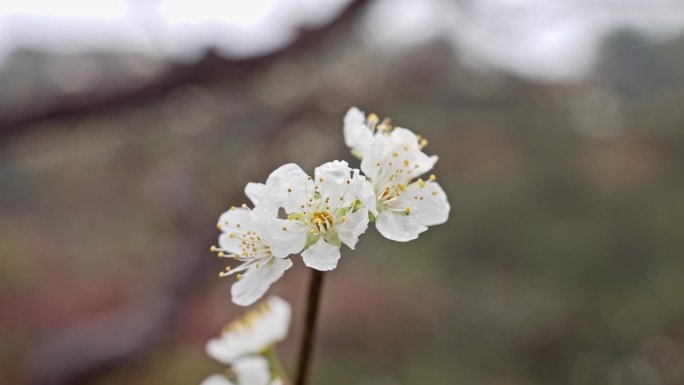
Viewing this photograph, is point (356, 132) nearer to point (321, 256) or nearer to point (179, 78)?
point (321, 256)

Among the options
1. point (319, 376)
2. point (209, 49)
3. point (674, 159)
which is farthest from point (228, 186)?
point (674, 159)

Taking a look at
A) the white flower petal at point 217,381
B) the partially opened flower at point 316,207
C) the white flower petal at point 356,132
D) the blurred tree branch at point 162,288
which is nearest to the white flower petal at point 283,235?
the partially opened flower at point 316,207

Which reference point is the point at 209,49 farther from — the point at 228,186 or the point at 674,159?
the point at 674,159

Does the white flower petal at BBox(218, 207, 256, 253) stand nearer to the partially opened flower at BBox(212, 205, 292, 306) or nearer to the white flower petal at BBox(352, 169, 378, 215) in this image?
the partially opened flower at BBox(212, 205, 292, 306)

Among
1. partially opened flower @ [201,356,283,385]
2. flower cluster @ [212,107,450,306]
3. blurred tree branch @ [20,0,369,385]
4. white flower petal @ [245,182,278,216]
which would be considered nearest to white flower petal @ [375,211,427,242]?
flower cluster @ [212,107,450,306]

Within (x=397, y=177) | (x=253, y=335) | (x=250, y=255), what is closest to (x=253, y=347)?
(x=253, y=335)
